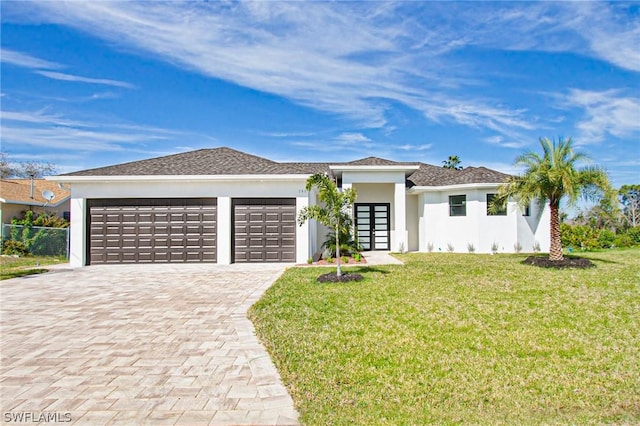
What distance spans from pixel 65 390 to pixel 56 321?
3.43 m

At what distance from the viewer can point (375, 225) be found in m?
19.2

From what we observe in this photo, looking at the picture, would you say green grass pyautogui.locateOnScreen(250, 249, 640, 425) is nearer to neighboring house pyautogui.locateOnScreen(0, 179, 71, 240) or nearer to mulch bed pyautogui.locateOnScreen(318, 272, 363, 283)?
mulch bed pyautogui.locateOnScreen(318, 272, 363, 283)

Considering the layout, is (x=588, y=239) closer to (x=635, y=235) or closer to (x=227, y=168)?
(x=635, y=235)

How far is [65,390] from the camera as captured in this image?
379cm

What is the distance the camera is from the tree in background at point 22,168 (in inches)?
1369

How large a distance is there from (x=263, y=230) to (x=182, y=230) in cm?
325

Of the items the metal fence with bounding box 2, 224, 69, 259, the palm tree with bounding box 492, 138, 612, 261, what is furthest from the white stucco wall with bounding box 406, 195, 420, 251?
the metal fence with bounding box 2, 224, 69, 259

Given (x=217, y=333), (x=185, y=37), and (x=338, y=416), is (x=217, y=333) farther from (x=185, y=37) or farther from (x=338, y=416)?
(x=185, y=37)

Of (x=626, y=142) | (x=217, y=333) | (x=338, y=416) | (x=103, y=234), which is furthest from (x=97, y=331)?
(x=626, y=142)

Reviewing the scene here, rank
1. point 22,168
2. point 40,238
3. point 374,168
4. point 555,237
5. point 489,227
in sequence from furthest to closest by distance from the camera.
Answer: point 22,168, point 40,238, point 489,227, point 374,168, point 555,237

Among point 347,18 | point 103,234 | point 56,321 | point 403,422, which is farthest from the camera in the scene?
point 103,234

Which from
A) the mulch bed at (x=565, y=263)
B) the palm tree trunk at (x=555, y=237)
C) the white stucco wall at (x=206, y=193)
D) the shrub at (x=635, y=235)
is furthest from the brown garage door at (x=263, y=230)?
the shrub at (x=635, y=235)

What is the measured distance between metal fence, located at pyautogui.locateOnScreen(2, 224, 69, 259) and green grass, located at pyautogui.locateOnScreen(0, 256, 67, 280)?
0.44 m

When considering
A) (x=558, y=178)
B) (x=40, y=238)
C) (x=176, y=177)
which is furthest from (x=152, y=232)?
(x=558, y=178)
